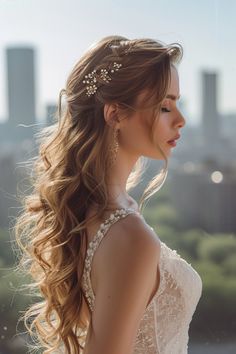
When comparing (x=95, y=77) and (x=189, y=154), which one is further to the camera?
(x=189, y=154)

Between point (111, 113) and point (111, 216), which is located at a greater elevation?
point (111, 113)

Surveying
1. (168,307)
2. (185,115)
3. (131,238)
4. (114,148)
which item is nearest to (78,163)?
(114,148)

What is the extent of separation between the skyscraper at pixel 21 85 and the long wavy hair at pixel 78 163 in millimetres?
536

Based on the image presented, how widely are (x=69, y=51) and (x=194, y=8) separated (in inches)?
15.4

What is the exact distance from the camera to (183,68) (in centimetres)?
163

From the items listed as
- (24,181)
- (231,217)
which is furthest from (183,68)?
(24,181)

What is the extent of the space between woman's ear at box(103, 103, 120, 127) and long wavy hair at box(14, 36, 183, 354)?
0.4 inches

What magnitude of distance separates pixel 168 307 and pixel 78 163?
0.33 m

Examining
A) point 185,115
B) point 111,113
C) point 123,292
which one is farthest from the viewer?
point 185,115

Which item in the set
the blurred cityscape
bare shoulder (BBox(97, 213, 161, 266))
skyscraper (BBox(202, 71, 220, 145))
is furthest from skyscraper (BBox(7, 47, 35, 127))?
bare shoulder (BBox(97, 213, 161, 266))

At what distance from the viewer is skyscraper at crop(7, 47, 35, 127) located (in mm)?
1686

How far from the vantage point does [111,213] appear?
977 millimetres

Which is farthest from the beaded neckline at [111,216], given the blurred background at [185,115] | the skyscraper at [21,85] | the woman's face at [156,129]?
the skyscraper at [21,85]

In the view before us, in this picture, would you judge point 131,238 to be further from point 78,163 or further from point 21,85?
point 21,85
